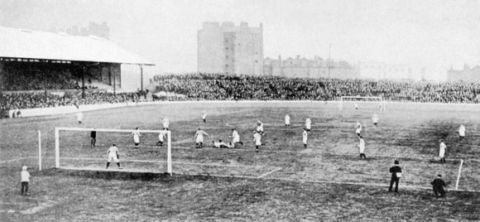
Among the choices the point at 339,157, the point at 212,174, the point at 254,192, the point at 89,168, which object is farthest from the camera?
the point at 339,157

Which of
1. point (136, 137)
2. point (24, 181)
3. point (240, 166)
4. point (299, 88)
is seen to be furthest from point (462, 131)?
point (299, 88)

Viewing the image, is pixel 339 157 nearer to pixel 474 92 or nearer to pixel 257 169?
pixel 257 169

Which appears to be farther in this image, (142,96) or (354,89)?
(354,89)

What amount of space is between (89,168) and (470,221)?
Answer: 14387 millimetres

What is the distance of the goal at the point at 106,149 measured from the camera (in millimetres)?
21828

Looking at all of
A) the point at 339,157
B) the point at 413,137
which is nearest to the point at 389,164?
the point at 339,157

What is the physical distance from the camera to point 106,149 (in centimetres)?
2700

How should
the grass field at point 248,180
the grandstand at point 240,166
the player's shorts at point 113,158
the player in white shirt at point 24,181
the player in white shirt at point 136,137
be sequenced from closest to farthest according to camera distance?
the grass field at point 248,180 < the grandstand at point 240,166 < the player in white shirt at point 24,181 < the player's shorts at point 113,158 < the player in white shirt at point 136,137

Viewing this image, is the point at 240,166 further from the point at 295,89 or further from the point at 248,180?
the point at 295,89

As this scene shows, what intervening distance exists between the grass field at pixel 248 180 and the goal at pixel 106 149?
6 centimetres

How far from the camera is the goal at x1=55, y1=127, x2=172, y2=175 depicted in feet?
71.6

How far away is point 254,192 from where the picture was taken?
17094mm

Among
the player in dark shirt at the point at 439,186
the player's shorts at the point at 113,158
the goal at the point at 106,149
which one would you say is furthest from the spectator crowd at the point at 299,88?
the player in dark shirt at the point at 439,186

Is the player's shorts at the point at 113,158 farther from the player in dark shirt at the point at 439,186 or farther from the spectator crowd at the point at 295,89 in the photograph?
the spectator crowd at the point at 295,89
